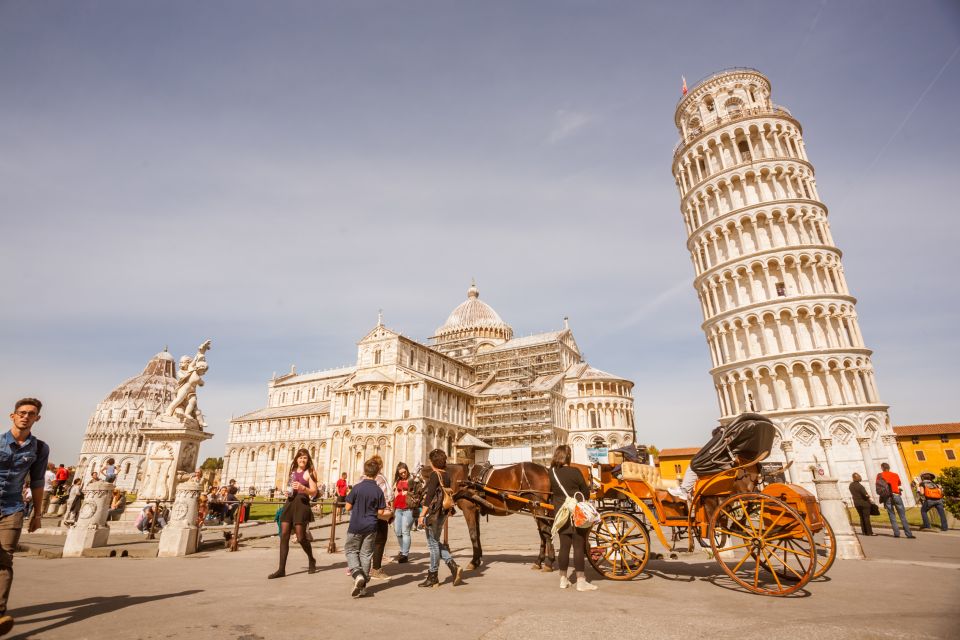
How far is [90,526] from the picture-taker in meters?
10.5

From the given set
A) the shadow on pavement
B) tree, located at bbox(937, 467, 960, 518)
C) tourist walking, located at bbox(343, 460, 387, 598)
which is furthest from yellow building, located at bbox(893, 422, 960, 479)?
the shadow on pavement

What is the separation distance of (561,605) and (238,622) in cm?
399

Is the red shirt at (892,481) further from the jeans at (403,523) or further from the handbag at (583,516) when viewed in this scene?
the jeans at (403,523)

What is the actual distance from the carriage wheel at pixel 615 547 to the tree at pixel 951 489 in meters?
15.6

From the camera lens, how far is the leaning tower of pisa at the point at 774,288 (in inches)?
1164

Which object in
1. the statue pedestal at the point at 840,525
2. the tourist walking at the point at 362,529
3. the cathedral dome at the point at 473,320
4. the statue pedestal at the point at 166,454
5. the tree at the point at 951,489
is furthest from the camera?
the cathedral dome at the point at 473,320

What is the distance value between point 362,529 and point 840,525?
10586mm

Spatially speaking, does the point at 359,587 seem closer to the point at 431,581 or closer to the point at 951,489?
the point at 431,581

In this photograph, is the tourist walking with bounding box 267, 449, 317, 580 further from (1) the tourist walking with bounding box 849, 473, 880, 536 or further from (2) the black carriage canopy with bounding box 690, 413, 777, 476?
(1) the tourist walking with bounding box 849, 473, 880, 536

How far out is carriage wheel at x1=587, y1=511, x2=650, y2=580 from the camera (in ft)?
23.7

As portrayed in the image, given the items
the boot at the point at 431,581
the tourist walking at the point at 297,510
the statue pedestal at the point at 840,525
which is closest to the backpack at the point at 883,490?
the statue pedestal at the point at 840,525

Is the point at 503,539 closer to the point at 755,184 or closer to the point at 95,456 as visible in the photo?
the point at 755,184

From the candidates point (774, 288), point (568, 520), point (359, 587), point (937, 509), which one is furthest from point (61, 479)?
point (774, 288)

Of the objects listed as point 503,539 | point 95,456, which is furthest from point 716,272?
point 95,456
